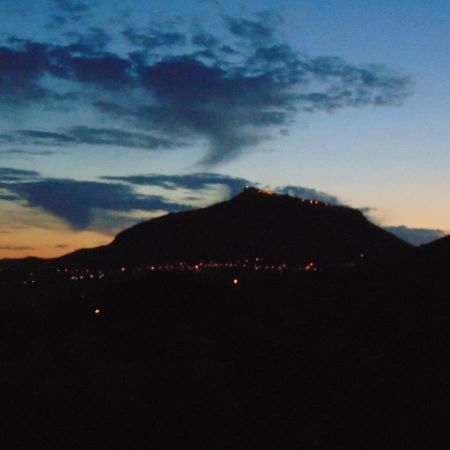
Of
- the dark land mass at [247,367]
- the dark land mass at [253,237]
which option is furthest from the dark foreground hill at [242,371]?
the dark land mass at [253,237]

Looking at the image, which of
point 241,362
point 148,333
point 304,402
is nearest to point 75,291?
point 148,333

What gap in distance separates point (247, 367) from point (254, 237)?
45.8 metres

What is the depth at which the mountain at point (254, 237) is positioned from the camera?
64.8m

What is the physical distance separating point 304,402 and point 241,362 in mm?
3613

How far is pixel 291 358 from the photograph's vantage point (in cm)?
2322

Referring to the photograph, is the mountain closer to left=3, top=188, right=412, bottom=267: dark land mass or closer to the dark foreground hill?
left=3, top=188, right=412, bottom=267: dark land mass

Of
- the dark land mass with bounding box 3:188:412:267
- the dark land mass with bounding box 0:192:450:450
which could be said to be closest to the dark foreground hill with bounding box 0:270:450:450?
the dark land mass with bounding box 0:192:450:450

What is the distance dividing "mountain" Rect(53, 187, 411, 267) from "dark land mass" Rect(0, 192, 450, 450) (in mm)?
31405

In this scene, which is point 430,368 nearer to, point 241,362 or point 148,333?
point 241,362

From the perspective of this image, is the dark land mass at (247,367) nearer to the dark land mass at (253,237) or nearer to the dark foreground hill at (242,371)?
the dark foreground hill at (242,371)

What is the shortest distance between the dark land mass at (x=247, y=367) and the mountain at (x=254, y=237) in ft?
103

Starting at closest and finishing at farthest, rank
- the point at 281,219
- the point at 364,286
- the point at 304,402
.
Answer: the point at 304,402 < the point at 364,286 < the point at 281,219

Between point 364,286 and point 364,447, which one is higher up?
point 364,286

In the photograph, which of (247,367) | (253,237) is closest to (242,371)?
(247,367)
